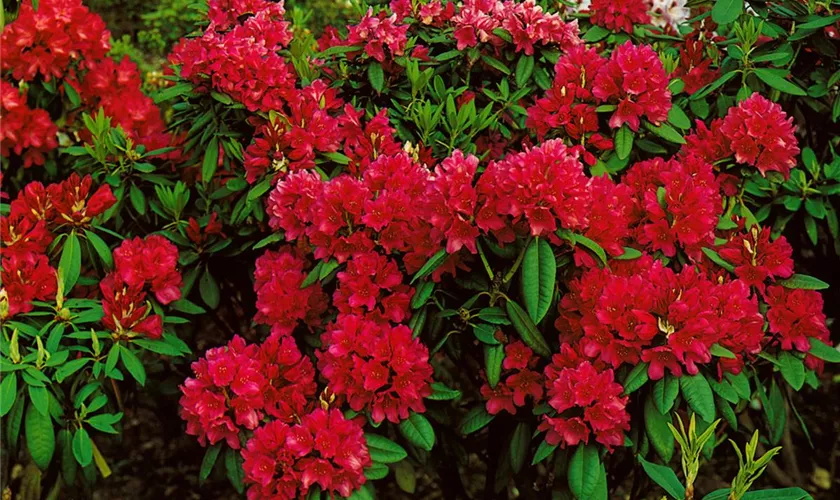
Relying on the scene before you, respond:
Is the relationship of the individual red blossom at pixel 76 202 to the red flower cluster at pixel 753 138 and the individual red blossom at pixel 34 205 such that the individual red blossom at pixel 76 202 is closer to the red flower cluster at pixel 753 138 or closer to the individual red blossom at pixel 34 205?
the individual red blossom at pixel 34 205

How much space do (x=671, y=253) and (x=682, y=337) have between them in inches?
11.1

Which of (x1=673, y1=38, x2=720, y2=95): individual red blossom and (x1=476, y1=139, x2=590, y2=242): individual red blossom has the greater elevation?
(x1=476, y1=139, x2=590, y2=242): individual red blossom

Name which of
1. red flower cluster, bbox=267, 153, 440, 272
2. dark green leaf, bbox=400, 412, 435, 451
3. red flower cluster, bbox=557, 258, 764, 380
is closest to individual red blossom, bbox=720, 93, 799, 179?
red flower cluster, bbox=557, 258, 764, 380

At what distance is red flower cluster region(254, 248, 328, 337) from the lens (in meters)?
2.16

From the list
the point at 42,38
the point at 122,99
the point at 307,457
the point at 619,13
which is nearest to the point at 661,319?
the point at 307,457

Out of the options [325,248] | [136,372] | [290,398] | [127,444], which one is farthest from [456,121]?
[127,444]

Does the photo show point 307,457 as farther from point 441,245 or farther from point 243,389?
point 441,245

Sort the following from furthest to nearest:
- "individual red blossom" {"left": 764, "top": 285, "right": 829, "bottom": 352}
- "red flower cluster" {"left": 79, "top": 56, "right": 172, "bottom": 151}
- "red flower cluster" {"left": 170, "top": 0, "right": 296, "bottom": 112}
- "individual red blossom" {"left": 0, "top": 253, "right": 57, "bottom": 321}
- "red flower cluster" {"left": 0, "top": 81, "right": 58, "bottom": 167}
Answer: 1. "red flower cluster" {"left": 79, "top": 56, "right": 172, "bottom": 151}
2. "red flower cluster" {"left": 0, "top": 81, "right": 58, "bottom": 167}
3. "red flower cluster" {"left": 170, "top": 0, "right": 296, "bottom": 112}
4. "individual red blossom" {"left": 0, "top": 253, "right": 57, "bottom": 321}
5. "individual red blossom" {"left": 764, "top": 285, "right": 829, "bottom": 352}

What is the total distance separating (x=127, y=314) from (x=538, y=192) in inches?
42.7

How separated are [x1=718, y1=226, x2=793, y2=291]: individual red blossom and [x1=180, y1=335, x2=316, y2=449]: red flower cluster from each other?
1.02 m

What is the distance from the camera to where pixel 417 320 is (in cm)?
203

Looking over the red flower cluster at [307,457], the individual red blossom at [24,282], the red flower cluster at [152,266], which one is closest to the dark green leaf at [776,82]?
the red flower cluster at [307,457]

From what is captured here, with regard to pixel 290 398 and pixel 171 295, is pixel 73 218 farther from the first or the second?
pixel 290 398

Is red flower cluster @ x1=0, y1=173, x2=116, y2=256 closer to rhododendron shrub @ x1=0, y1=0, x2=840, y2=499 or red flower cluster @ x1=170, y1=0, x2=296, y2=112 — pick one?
rhododendron shrub @ x1=0, y1=0, x2=840, y2=499
